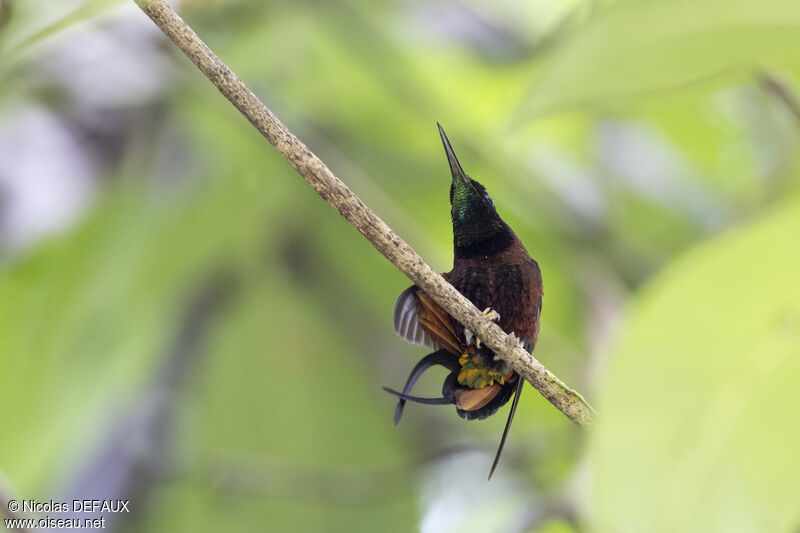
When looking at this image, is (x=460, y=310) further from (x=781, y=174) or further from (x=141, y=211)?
(x=141, y=211)

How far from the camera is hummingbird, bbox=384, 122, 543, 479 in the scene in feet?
1.12

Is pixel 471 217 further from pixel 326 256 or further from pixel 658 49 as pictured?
pixel 326 256

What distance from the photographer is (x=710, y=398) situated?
0.16 metres

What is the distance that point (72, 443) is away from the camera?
63 cm

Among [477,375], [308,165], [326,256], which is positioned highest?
[308,165]

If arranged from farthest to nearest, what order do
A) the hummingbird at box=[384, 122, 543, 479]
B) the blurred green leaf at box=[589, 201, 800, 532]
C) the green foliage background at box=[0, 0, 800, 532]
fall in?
the green foliage background at box=[0, 0, 800, 532] < the hummingbird at box=[384, 122, 543, 479] < the blurred green leaf at box=[589, 201, 800, 532]

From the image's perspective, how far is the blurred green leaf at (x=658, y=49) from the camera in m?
0.20

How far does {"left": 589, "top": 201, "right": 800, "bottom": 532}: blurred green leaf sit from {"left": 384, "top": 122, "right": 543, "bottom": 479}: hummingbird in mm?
172

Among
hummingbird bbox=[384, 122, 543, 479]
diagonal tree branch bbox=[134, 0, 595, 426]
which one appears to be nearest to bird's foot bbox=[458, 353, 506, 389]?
hummingbird bbox=[384, 122, 543, 479]

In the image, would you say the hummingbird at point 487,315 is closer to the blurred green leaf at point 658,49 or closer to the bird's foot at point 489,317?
the bird's foot at point 489,317

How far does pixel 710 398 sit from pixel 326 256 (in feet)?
1.98

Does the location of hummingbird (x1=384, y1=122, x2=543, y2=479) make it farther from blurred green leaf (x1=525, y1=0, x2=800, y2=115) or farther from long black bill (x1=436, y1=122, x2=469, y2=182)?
blurred green leaf (x1=525, y1=0, x2=800, y2=115)

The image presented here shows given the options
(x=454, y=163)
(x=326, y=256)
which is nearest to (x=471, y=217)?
(x=454, y=163)

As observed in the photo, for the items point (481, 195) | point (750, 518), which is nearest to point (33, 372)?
point (481, 195)
